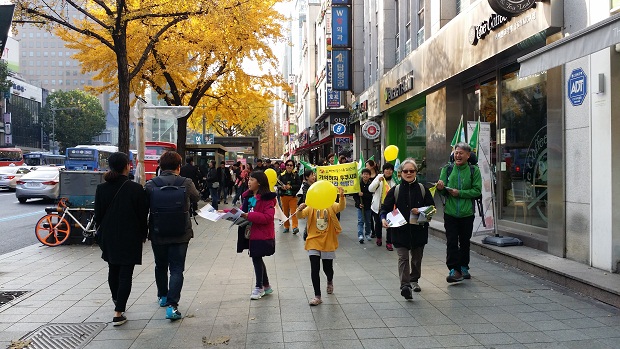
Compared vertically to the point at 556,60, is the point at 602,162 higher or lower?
lower

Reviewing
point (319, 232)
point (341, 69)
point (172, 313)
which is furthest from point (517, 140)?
point (341, 69)

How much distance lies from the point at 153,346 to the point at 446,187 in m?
4.17

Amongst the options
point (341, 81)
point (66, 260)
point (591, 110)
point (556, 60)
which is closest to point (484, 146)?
point (591, 110)

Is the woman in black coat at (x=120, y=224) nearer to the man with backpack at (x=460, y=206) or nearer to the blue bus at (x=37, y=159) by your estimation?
the man with backpack at (x=460, y=206)

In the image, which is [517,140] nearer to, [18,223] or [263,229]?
[263,229]

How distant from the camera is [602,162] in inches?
257

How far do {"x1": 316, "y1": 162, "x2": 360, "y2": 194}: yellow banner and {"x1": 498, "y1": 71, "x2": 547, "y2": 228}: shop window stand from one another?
318cm

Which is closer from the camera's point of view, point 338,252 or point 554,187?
point 554,187

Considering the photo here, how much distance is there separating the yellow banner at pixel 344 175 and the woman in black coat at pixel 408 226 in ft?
10.3

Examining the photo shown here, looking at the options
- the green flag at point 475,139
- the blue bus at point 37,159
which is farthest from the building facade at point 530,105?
the blue bus at point 37,159

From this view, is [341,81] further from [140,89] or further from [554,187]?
[554,187]

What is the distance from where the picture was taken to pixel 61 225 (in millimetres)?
10336

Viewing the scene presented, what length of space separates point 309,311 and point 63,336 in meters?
2.46

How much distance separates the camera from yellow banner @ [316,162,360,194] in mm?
9305
